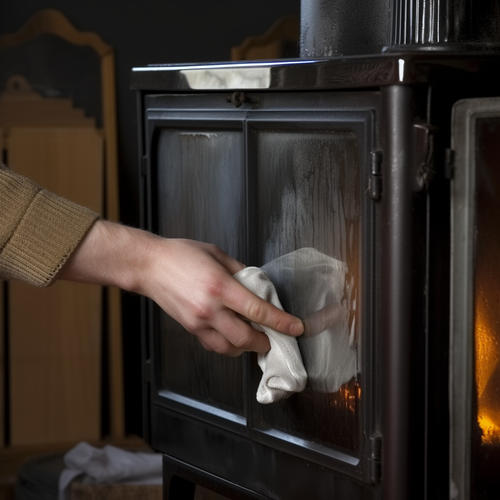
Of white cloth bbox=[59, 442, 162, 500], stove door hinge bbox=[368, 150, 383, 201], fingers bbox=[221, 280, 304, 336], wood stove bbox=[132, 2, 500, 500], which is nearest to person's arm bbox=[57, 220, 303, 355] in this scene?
fingers bbox=[221, 280, 304, 336]

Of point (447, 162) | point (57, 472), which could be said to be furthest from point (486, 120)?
point (57, 472)

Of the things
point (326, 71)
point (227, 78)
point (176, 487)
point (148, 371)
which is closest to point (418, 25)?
point (326, 71)

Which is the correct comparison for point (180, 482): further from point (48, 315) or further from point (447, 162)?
point (48, 315)

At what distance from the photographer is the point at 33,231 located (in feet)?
4.51

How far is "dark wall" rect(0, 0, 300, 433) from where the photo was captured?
3055 millimetres

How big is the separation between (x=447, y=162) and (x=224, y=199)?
43 cm

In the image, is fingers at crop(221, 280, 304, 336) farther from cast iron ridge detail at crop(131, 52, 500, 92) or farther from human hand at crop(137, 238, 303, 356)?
cast iron ridge detail at crop(131, 52, 500, 92)

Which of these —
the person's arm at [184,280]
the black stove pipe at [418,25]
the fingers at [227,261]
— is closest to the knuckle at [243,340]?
the person's arm at [184,280]

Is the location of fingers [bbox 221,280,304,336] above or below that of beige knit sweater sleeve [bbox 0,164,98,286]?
below

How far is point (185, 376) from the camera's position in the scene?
1.76 m

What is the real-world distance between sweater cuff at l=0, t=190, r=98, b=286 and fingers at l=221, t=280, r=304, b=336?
209 mm

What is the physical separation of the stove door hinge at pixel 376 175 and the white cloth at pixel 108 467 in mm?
1455

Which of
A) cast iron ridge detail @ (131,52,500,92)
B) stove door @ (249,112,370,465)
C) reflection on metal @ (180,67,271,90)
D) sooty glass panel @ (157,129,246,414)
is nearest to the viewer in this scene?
cast iron ridge detail @ (131,52,500,92)

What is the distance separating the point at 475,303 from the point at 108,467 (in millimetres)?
Result: 1527
